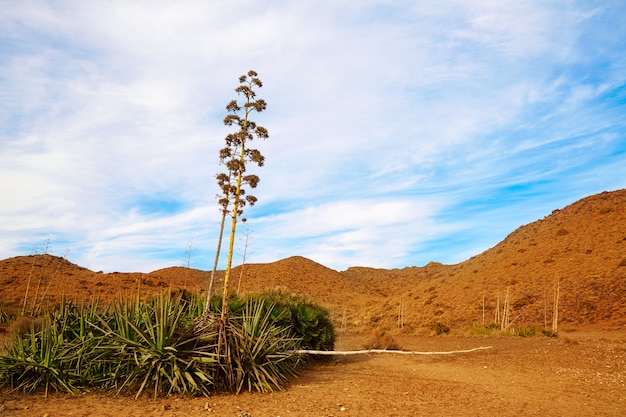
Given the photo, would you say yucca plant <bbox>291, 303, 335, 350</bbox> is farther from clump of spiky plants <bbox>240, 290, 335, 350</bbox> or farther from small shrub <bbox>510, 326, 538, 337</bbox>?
small shrub <bbox>510, 326, 538, 337</bbox>

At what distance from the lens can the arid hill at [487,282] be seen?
29797mm

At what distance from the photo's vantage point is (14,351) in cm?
794

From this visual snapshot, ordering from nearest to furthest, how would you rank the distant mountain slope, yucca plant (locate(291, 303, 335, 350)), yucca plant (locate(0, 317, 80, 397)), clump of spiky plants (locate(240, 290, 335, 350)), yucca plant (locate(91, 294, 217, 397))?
yucca plant (locate(91, 294, 217, 397)), yucca plant (locate(0, 317, 80, 397)), clump of spiky plants (locate(240, 290, 335, 350)), yucca plant (locate(291, 303, 335, 350)), the distant mountain slope

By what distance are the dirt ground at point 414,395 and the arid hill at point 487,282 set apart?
15400 millimetres

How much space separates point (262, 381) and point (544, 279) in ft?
104

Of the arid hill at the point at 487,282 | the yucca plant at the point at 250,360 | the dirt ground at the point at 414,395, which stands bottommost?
the dirt ground at the point at 414,395

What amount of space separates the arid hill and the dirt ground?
606 inches

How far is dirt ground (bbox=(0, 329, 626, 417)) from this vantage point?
267 inches

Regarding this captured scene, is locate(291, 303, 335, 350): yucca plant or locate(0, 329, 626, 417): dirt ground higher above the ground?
locate(291, 303, 335, 350): yucca plant

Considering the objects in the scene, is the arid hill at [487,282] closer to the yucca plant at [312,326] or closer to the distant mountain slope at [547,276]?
the distant mountain slope at [547,276]

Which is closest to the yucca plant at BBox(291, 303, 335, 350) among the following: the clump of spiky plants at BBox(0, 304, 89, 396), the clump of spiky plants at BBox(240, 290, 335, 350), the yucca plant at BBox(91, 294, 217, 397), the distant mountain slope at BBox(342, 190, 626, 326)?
the clump of spiky plants at BBox(240, 290, 335, 350)

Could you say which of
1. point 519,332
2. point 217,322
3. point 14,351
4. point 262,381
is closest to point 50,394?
point 14,351

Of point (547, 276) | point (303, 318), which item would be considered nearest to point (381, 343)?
point (303, 318)

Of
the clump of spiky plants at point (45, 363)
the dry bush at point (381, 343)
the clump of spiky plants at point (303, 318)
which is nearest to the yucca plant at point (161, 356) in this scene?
the clump of spiky plants at point (45, 363)
